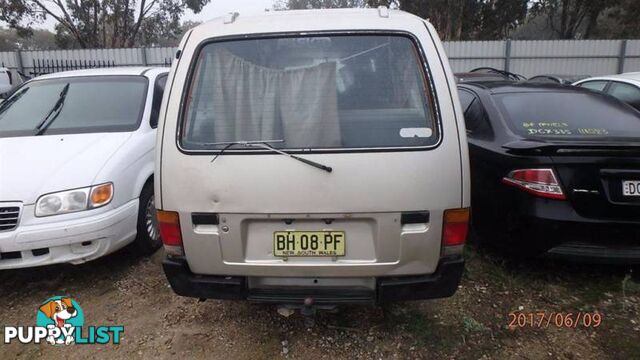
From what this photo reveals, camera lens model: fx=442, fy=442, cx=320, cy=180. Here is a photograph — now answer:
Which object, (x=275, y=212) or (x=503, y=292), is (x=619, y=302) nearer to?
(x=503, y=292)

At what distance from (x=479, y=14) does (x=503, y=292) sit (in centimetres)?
2504

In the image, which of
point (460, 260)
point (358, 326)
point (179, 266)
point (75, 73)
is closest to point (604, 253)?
point (460, 260)

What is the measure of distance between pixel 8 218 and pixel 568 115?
4412 millimetres

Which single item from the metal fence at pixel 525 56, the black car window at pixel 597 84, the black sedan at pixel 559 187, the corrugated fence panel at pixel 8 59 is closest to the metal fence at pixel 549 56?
the metal fence at pixel 525 56

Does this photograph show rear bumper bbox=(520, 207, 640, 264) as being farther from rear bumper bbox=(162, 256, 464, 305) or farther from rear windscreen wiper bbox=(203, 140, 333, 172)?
rear windscreen wiper bbox=(203, 140, 333, 172)

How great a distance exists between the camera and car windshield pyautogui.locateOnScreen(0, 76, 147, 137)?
3.97 metres

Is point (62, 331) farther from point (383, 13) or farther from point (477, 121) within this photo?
point (477, 121)

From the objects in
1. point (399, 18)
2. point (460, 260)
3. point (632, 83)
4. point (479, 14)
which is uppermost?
point (479, 14)

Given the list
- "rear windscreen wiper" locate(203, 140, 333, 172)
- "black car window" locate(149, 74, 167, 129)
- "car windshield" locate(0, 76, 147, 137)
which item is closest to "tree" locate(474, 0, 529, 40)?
"black car window" locate(149, 74, 167, 129)

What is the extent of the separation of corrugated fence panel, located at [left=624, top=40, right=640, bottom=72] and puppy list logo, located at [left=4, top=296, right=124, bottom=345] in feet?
66.9

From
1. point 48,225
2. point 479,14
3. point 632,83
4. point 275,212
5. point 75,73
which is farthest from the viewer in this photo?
point 479,14

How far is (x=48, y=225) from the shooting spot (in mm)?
3064

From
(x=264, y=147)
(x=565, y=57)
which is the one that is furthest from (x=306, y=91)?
(x=565, y=57)

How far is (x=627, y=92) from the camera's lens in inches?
243
